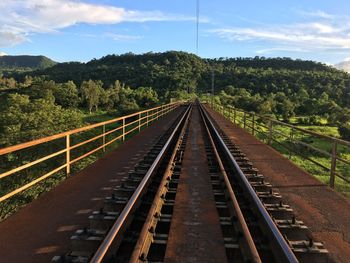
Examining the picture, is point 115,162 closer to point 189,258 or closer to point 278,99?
point 189,258

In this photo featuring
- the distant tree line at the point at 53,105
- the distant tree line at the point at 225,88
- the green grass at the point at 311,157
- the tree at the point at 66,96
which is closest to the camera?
the green grass at the point at 311,157

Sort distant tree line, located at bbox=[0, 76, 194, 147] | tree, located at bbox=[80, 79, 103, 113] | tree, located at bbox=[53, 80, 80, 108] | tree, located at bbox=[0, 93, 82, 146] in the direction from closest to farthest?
tree, located at bbox=[0, 93, 82, 146]
distant tree line, located at bbox=[0, 76, 194, 147]
tree, located at bbox=[53, 80, 80, 108]
tree, located at bbox=[80, 79, 103, 113]

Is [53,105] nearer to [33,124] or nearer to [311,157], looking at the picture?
[33,124]

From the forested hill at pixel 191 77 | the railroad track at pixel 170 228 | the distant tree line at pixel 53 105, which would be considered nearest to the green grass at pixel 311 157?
the railroad track at pixel 170 228

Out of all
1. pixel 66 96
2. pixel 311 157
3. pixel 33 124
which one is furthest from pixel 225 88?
pixel 311 157

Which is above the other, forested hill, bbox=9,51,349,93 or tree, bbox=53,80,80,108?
forested hill, bbox=9,51,349,93

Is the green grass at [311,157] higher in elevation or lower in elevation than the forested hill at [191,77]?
lower

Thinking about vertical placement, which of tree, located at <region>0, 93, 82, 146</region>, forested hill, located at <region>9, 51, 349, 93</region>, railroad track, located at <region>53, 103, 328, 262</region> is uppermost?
forested hill, located at <region>9, 51, 349, 93</region>

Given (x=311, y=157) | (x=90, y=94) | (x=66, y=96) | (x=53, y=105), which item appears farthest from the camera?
(x=90, y=94)

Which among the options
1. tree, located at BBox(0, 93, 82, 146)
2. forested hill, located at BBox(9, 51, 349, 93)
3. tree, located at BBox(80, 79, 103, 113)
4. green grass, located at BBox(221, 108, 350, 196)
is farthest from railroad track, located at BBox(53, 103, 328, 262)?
forested hill, located at BBox(9, 51, 349, 93)

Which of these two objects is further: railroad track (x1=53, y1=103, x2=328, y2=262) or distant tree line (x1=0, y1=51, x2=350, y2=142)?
distant tree line (x1=0, y1=51, x2=350, y2=142)

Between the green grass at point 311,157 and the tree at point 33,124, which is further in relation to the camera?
the tree at point 33,124

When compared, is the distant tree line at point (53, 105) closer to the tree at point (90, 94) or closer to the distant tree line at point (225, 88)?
the tree at point (90, 94)

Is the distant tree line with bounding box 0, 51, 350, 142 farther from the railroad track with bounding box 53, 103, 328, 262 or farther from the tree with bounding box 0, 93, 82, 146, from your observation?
the railroad track with bounding box 53, 103, 328, 262
